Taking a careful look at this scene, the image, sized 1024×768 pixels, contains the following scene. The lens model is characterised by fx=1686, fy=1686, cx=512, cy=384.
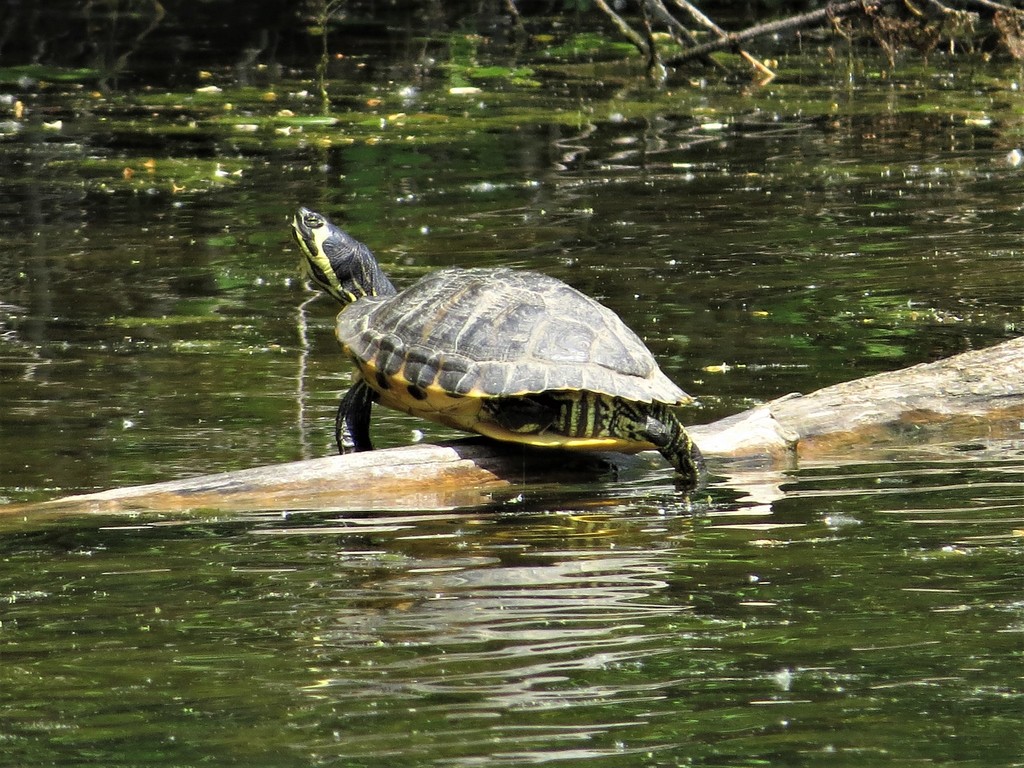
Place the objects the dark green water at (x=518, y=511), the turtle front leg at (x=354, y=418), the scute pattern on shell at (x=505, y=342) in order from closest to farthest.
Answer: the dark green water at (x=518, y=511) → the scute pattern on shell at (x=505, y=342) → the turtle front leg at (x=354, y=418)

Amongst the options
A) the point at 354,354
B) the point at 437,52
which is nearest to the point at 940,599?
the point at 354,354

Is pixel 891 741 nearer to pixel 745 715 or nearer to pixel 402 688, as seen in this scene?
pixel 745 715

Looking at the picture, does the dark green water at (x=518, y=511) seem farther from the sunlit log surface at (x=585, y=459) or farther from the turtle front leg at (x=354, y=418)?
the turtle front leg at (x=354, y=418)

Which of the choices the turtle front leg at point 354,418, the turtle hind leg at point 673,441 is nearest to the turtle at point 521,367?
the turtle hind leg at point 673,441

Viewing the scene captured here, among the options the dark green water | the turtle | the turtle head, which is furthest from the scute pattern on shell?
the turtle head

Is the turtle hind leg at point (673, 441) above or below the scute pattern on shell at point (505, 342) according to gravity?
below

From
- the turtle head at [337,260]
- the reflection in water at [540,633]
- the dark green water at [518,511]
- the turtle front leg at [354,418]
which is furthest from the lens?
the turtle head at [337,260]

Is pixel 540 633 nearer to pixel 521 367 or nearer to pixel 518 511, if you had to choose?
pixel 518 511

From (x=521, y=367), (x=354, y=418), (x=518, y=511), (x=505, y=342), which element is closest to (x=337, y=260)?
(x=354, y=418)

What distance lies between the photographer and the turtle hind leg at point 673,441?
5434 mm

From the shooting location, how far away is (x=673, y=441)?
17.8 ft

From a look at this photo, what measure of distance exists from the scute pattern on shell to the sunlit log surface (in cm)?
30

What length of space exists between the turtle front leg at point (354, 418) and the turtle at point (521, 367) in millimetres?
126

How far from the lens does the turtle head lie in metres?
6.63
